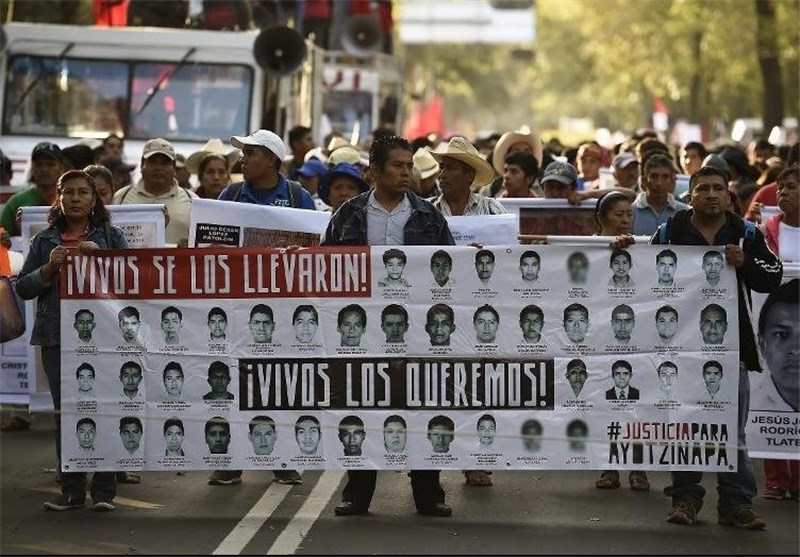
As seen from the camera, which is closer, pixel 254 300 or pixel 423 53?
pixel 254 300

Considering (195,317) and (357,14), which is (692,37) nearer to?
(357,14)

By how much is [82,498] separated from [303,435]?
4.26 ft

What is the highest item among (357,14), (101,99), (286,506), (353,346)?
(357,14)

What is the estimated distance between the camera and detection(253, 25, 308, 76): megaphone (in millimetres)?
18828

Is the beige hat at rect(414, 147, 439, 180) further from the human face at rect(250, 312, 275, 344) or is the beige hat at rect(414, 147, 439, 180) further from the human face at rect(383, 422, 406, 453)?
the human face at rect(383, 422, 406, 453)

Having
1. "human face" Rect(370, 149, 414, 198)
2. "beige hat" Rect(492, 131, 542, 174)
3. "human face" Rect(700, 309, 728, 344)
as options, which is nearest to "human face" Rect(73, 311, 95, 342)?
"human face" Rect(370, 149, 414, 198)

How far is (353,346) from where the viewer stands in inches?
377

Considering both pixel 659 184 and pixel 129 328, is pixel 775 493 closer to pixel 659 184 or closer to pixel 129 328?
pixel 659 184

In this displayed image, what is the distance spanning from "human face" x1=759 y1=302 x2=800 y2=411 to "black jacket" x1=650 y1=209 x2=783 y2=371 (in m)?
0.79

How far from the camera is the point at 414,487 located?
9930 mm

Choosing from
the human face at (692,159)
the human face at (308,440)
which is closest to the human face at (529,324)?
the human face at (308,440)

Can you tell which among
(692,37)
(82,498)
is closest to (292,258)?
(82,498)

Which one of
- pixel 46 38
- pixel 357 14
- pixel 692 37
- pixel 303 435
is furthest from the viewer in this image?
pixel 692 37

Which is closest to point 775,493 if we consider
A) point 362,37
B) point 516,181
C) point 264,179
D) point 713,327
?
point 713,327
